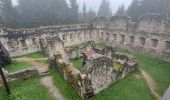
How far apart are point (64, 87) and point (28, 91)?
106 inches

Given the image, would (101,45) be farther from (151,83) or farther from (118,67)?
(151,83)

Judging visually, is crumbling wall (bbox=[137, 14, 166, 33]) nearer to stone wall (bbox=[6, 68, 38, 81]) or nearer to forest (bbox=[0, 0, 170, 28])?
forest (bbox=[0, 0, 170, 28])

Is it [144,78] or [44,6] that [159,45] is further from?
[44,6]

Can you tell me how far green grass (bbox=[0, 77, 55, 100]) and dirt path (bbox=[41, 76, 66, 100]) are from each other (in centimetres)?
32

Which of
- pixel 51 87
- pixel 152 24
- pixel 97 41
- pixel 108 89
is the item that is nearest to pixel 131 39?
pixel 152 24

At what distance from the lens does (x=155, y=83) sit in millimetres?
13383

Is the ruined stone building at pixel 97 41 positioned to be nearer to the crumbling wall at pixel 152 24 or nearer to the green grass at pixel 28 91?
the crumbling wall at pixel 152 24

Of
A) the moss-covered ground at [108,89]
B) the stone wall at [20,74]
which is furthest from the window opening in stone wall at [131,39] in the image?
the stone wall at [20,74]

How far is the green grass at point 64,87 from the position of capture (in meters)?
10.8

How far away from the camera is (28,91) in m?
11.5

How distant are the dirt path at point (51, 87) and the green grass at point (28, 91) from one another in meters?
0.32

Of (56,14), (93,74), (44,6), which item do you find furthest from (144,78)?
(44,6)

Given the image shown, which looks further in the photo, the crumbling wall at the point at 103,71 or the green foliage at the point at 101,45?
the green foliage at the point at 101,45

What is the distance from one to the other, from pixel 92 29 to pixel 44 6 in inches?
766
